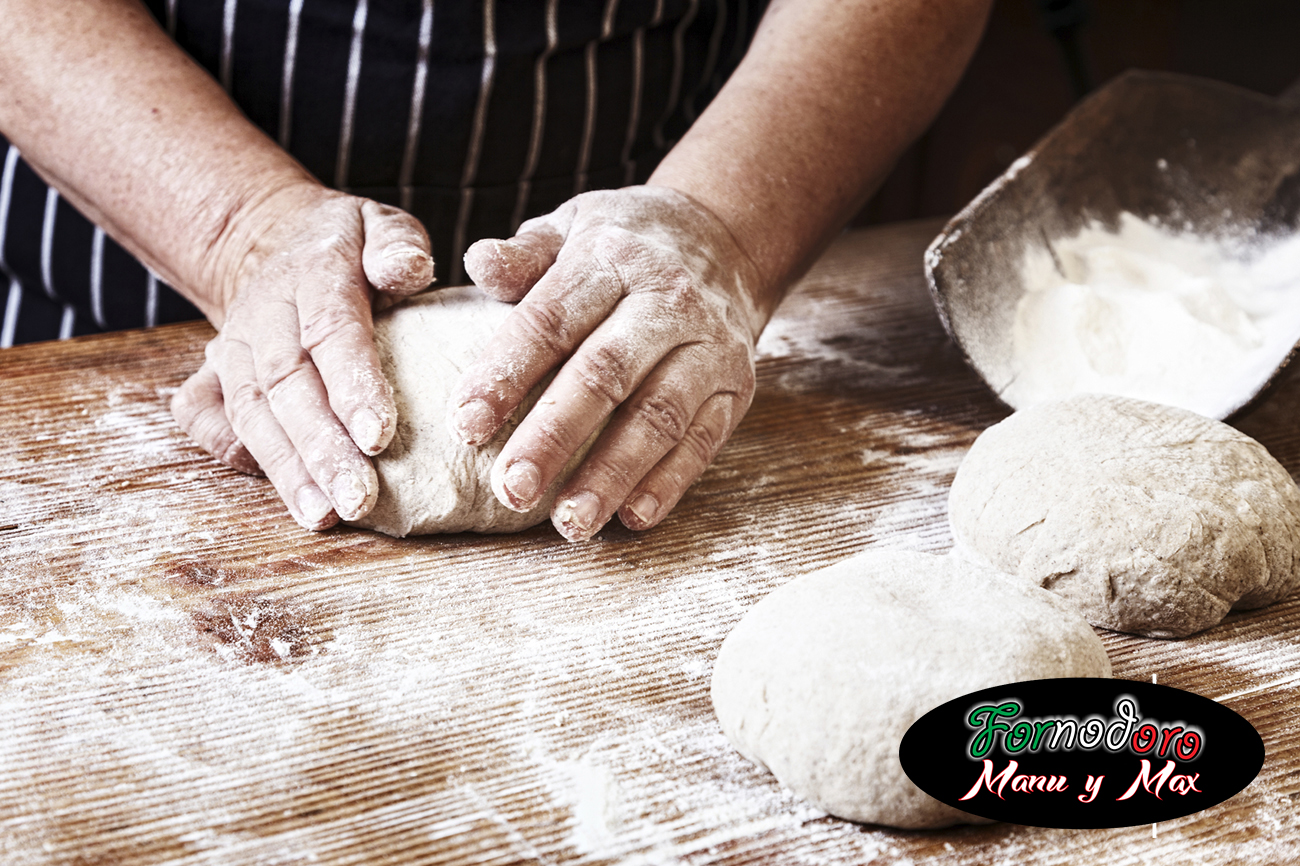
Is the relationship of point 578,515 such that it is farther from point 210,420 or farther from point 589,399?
point 210,420

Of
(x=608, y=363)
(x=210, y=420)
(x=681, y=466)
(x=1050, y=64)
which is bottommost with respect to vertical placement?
(x=210, y=420)

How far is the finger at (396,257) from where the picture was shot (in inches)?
46.6

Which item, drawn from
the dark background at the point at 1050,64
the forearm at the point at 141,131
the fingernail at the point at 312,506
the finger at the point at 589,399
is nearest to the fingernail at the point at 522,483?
the finger at the point at 589,399

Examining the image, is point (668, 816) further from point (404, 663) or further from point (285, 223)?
point (285, 223)

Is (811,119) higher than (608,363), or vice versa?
(811,119)

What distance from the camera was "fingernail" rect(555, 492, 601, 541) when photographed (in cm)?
108

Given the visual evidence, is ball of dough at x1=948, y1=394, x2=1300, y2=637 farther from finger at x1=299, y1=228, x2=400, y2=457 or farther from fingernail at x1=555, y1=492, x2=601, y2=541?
finger at x1=299, y1=228, x2=400, y2=457

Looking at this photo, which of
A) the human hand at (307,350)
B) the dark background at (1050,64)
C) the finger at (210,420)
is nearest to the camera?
the human hand at (307,350)

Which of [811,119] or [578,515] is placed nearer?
[578,515]

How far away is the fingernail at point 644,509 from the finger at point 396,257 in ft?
1.17

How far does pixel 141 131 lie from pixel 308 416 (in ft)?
1.85

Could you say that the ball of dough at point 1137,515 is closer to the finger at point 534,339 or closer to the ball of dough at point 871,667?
the ball of dough at point 871,667

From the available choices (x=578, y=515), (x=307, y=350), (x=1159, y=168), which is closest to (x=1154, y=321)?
(x=1159, y=168)

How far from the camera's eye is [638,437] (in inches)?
44.1
